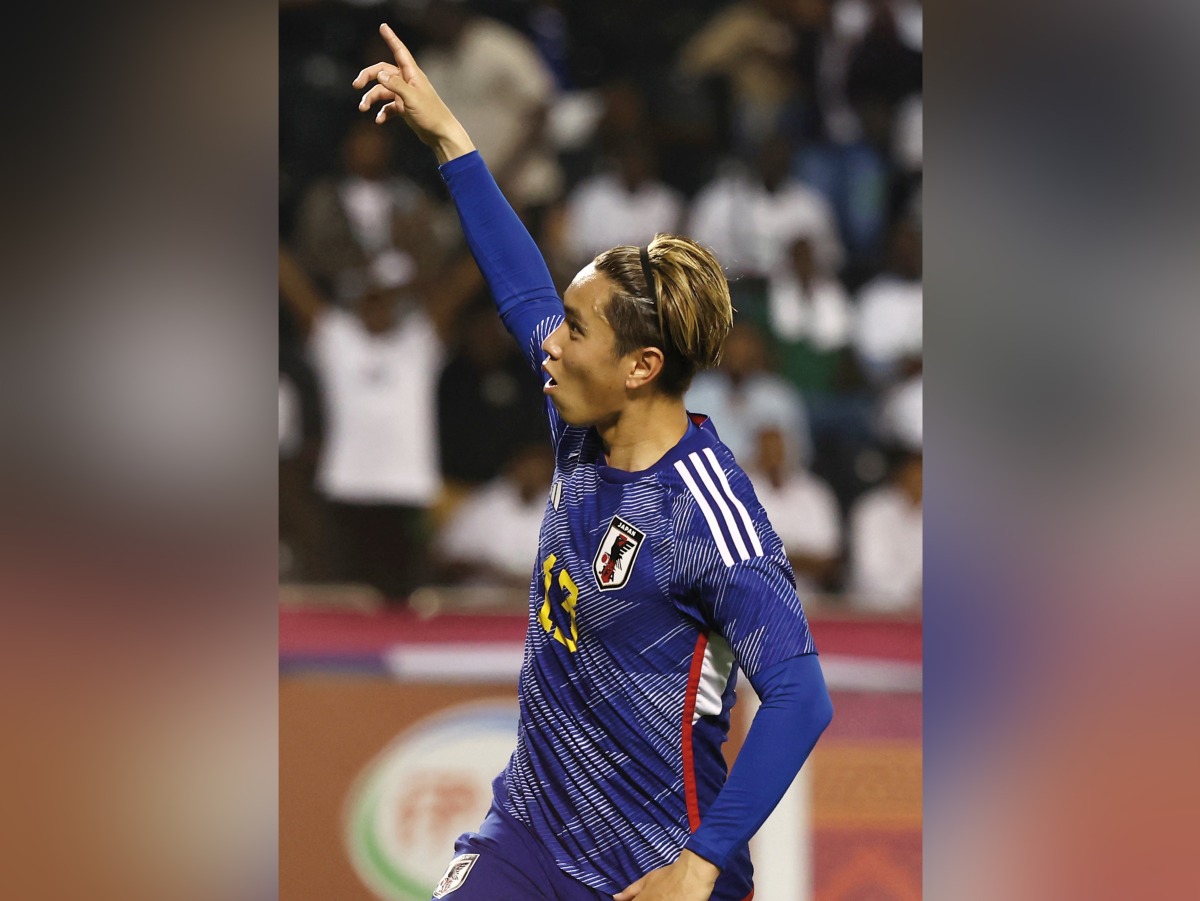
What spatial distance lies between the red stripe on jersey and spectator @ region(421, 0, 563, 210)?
2.76 m

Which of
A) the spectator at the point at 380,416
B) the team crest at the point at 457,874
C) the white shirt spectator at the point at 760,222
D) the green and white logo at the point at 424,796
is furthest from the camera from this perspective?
the white shirt spectator at the point at 760,222

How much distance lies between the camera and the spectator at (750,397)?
495 cm

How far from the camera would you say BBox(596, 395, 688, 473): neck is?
8.59 ft

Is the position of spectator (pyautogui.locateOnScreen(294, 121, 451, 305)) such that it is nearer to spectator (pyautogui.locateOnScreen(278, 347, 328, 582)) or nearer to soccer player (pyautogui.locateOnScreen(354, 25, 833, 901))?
spectator (pyautogui.locateOnScreen(278, 347, 328, 582))

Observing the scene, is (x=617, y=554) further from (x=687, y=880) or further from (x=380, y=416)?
(x=380, y=416)

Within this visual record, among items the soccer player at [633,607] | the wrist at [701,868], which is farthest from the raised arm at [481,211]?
the wrist at [701,868]

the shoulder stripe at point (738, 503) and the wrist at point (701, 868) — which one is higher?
the shoulder stripe at point (738, 503)

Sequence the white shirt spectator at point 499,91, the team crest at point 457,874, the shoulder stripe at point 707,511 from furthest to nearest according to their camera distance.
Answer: the white shirt spectator at point 499,91 < the team crest at point 457,874 < the shoulder stripe at point 707,511

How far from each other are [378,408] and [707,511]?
256cm

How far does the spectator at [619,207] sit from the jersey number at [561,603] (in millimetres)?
2446

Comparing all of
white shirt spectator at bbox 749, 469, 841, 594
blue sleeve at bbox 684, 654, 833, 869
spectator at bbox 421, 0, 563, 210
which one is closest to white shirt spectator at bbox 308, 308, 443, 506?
spectator at bbox 421, 0, 563, 210

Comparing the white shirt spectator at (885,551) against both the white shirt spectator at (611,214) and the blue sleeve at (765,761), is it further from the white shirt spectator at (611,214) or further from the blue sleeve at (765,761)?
the blue sleeve at (765,761)
